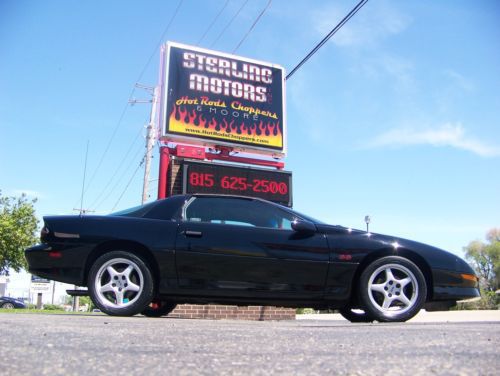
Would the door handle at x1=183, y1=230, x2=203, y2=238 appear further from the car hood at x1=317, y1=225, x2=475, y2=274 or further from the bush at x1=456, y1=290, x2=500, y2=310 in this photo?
the bush at x1=456, y1=290, x2=500, y2=310

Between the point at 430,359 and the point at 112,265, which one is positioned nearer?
the point at 430,359

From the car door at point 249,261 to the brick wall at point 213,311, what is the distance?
4.84 meters

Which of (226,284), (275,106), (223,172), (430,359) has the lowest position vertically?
(430,359)

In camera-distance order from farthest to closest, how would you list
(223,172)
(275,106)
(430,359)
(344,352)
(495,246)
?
(495,246) → (275,106) → (223,172) → (344,352) → (430,359)

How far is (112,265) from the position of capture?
15.4ft

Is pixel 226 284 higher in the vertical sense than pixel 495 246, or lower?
lower

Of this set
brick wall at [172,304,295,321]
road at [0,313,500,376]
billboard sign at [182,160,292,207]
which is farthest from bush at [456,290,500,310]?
road at [0,313,500,376]

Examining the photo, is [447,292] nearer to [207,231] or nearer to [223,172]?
[207,231]

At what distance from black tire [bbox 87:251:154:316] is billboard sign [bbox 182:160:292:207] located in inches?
193

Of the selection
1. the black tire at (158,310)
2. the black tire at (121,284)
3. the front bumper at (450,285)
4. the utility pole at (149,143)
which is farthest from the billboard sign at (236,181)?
the utility pole at (149,143)

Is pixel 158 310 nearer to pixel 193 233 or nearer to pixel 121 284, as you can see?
pixel 121 284

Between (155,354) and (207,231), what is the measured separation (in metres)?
2.76

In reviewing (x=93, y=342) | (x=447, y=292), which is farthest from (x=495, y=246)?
(x=93, y=342)

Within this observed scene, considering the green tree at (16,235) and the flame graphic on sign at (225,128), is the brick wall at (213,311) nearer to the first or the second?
the flame graphic on sign at (225,128)
